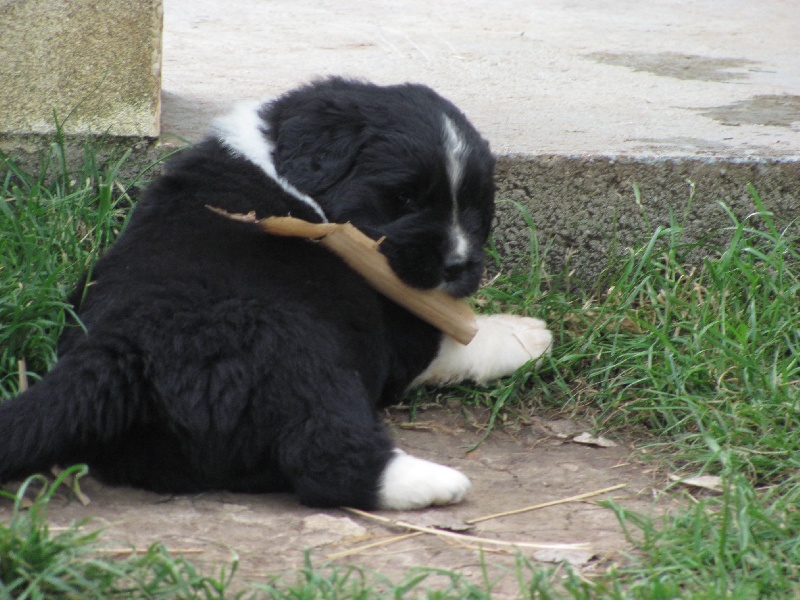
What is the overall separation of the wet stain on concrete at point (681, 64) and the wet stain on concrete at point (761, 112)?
0.56m

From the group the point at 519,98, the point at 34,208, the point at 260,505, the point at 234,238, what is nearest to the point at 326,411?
the point at 260,505

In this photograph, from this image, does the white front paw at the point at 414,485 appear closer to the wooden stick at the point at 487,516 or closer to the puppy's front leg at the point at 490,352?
the wooden stick at the point at 487,516

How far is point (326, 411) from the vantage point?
9.36 feet

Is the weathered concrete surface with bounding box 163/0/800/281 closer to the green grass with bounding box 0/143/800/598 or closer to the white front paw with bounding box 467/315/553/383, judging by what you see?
the green grass with bounding box 0/143/800/598

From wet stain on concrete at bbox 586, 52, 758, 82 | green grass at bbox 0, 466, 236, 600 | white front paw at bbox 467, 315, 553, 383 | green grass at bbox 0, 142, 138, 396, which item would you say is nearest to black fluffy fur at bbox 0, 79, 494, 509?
green grass at bbox 0, 142, 138, 396

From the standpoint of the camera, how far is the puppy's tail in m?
2.68

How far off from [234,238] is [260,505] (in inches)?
32.2

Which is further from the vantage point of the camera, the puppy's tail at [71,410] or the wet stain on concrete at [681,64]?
the wet stain on concrete at [681,64]

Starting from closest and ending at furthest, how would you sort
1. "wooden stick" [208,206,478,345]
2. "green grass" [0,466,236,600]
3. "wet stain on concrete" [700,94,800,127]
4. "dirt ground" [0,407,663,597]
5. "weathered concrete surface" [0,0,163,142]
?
"green grass" [0,466,236,600], "dirt ground" [0,407,663,597], "wooden stick" [208,206,478,345], "weathered concrete surface" [0,0,163,142], "wet stain on concrete" [700,94,800,127]

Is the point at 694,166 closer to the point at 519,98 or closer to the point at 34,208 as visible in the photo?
the point at 519,98

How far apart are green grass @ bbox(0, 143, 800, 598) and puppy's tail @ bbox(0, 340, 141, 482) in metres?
0.47

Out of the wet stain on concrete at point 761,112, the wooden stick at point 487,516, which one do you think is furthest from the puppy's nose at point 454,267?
the wet stain on concrete at point 761,112

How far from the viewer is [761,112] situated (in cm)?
508

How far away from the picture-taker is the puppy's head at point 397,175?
11.0 feet
